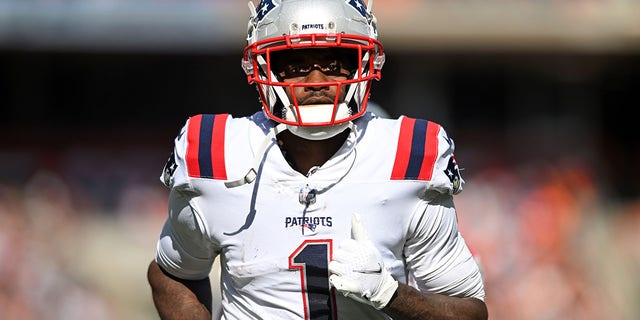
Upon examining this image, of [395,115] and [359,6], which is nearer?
[359,6]

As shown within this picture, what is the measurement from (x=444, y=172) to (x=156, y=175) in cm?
631

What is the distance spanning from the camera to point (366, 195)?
250 centimetres

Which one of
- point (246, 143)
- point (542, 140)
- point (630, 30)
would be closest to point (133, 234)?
point (542, 140)

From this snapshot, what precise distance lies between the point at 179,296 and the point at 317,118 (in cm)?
66

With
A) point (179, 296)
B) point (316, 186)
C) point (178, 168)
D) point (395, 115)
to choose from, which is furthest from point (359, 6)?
point (395, 115)

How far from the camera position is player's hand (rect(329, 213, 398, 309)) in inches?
90.0

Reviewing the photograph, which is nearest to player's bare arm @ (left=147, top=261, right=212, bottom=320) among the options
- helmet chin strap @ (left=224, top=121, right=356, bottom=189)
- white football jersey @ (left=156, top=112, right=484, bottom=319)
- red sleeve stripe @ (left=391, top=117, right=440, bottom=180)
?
white football jersey @ (left=156, top=112, right=484, bottom=319)

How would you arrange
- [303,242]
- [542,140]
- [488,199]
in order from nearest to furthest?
[303,242] < [488,199] < [542,140]

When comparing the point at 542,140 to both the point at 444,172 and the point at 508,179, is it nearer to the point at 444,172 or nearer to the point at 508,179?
the point at 508,179

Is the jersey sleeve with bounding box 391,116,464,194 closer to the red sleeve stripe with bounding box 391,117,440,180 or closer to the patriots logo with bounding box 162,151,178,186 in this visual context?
the red sleeve stripe with bounding box 391,117,440,180

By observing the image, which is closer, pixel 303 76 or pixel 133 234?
pixel 303 76

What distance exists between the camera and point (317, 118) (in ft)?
8.05

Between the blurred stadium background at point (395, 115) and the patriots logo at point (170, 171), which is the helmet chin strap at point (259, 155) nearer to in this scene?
the patriots logo at point (170, 171)

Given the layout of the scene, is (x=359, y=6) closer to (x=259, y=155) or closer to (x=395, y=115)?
(x=259, y=155)
